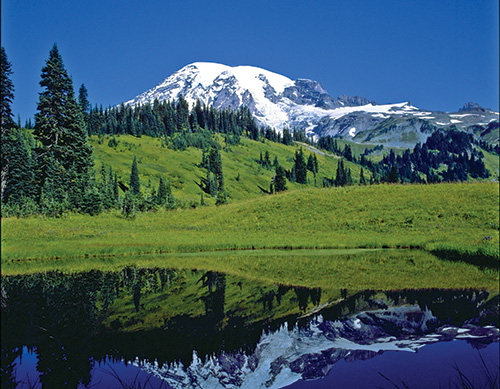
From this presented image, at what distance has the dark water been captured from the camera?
34.4 feet

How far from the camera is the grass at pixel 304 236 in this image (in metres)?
24.0

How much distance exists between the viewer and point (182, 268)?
26656 mm

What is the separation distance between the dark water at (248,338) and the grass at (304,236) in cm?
410

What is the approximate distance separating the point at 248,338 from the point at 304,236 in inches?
1128

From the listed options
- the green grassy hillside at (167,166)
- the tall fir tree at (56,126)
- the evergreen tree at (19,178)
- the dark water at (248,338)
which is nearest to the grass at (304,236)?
the dark water at (248,338)

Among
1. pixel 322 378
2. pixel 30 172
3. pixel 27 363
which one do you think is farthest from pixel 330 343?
pixel 30 172

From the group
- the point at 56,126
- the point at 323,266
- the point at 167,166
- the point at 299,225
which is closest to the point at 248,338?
the point at 323,266

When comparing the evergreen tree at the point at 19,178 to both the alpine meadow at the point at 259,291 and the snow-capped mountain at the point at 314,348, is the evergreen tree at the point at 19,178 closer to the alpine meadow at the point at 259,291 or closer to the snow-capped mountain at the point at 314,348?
the alpine meadow at the point at 259,291

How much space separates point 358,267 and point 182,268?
1058cm

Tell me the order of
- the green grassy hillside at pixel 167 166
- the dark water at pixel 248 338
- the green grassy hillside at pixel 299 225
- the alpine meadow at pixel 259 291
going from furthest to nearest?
1. the green grassy hillside at pixel 167 166
2. the green grassy hillside at pixel 299 225
3. the alpine meadow at pixel 259 291
4. the dark water at pixel 248 338

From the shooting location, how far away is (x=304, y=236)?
1615 inches

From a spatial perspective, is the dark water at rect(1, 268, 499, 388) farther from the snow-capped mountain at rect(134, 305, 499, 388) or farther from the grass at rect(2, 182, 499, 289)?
the grass at rect(2, 182, 499, 289)

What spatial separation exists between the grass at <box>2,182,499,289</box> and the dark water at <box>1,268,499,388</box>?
13.5ft

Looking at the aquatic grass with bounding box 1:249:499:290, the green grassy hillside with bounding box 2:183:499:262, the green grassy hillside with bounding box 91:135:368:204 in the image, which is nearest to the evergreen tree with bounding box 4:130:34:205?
the green grassy hillside with bounding box 91:135:368:204
